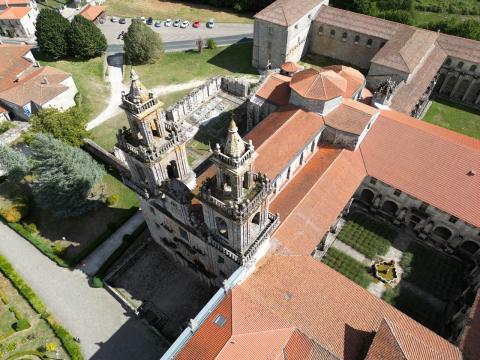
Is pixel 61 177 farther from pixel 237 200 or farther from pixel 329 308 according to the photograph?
pixel 329 308

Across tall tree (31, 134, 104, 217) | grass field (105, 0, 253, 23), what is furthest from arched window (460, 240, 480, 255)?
grass field (105, 0, 253, 23)

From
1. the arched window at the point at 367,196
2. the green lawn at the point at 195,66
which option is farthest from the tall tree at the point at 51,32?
the arched window at the point at 367,196

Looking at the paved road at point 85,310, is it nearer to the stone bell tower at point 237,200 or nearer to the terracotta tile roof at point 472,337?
the stone bell tower at point 237,200

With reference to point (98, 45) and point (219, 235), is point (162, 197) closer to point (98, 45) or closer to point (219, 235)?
point (219, 235)

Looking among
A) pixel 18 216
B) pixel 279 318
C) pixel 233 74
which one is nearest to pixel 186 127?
pixel 233 74

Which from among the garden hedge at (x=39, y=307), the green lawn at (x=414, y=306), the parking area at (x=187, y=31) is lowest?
the garden hedge at (x=39, y=307)

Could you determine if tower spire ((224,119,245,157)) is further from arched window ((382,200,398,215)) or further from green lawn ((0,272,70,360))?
green lawn ((0,272,70,360))
